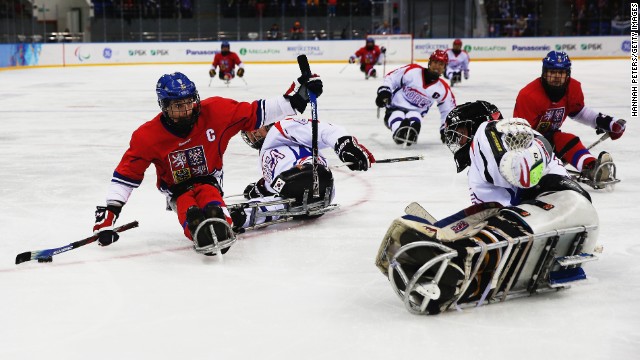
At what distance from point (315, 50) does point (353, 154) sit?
63.3 feet

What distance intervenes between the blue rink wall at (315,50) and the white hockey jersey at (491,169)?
745 inches

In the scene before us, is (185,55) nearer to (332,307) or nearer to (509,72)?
(509,72)

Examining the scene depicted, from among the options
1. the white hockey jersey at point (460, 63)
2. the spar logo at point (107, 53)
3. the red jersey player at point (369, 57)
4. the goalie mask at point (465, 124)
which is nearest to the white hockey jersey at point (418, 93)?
the goalie mask at point (465, 124)

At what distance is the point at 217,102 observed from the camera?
3.92m

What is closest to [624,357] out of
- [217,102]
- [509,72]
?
[217,102]

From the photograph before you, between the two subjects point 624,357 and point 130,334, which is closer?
point 624,357

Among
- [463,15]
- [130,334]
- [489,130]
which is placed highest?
[463,15]

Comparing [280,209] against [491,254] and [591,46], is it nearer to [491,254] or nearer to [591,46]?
[491,254]

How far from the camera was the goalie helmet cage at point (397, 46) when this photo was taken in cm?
2183

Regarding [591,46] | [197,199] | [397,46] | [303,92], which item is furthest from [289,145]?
[591,46]

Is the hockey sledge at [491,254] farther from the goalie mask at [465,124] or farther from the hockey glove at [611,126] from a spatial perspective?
the hockey glove at [611,126]

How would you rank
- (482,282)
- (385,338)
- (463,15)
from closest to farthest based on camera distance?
(385,338) → (482,282) → (463,15)

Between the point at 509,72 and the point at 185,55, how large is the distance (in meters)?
9.59

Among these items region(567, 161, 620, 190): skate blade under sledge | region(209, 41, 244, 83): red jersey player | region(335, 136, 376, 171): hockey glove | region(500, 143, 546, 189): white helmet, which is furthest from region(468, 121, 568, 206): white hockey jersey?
region(209, 41, 244, 83): red jersey player
